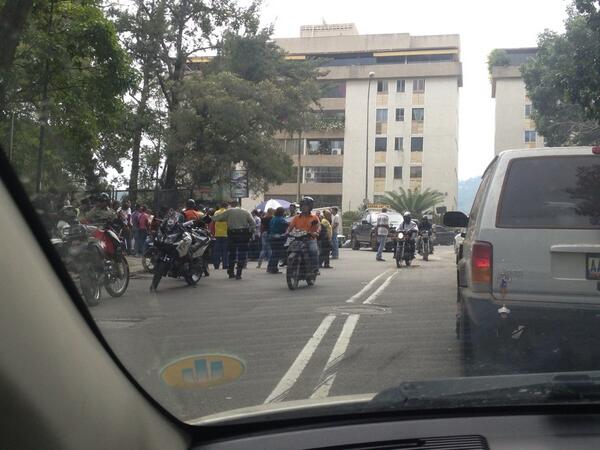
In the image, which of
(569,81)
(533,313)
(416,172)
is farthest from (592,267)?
(569,81)

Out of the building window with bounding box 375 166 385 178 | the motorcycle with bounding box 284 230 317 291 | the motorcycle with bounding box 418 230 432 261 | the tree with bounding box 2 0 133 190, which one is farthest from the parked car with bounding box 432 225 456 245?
the tree with bounding box 2 0 133 190

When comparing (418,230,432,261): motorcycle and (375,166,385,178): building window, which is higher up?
(375,166,385,178): building window

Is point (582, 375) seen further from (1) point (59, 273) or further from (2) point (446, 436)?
(1) point (59, 273)

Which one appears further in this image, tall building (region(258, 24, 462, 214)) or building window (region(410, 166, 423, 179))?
building window (region(410, 166, 423, 179))

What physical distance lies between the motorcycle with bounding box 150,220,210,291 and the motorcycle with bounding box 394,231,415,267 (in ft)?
7.63

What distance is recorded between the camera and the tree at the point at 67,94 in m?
2.20

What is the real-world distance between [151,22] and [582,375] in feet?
9.16

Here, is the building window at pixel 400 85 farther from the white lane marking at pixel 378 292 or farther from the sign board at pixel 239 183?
the white lane marking at pixel 378 292

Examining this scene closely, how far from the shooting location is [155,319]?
4289 millimetres

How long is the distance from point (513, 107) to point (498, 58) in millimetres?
840

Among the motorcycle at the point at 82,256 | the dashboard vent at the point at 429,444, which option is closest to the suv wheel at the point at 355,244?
the motorcycle at the point at 82,256

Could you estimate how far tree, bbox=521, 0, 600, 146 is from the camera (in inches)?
177

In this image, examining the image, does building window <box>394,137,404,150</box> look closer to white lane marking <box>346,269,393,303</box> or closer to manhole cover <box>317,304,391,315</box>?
manhole cover <box>317,304,391,315</box>

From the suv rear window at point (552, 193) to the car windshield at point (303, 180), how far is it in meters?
0.01
